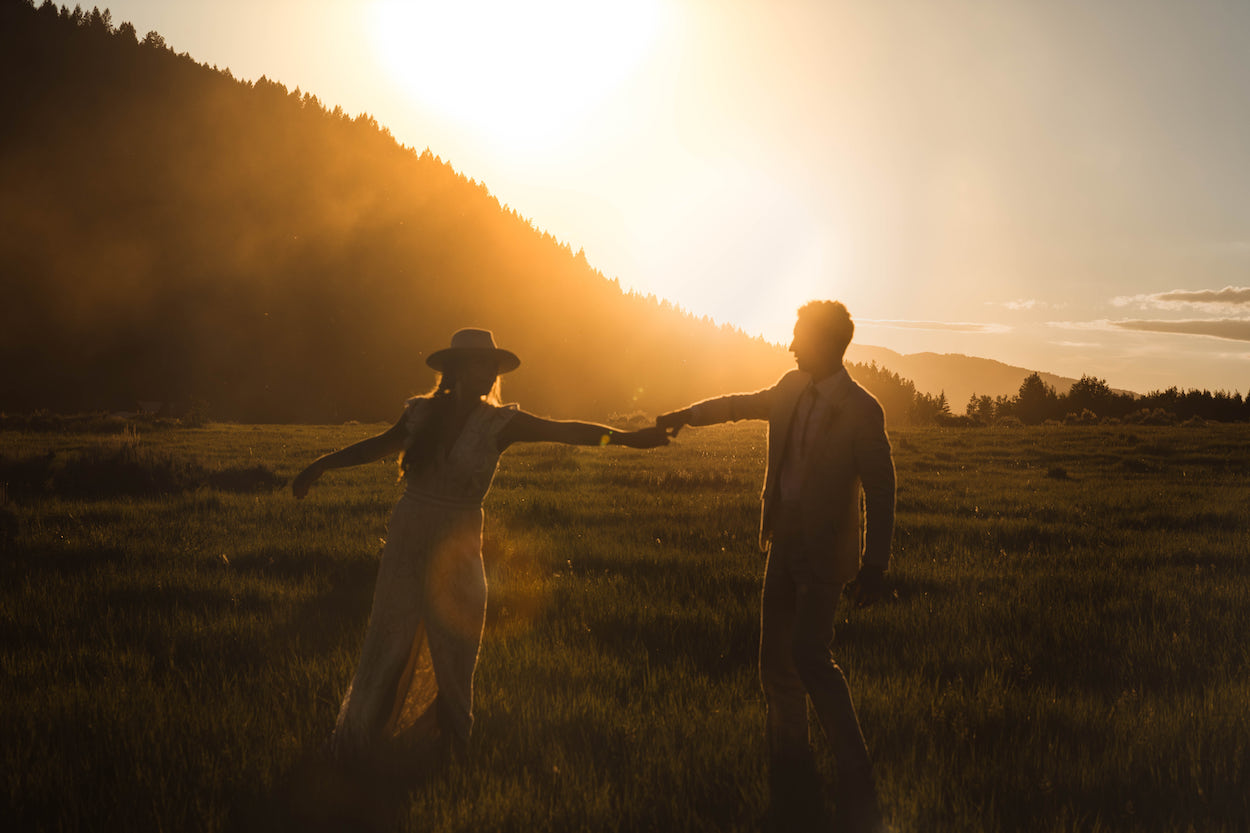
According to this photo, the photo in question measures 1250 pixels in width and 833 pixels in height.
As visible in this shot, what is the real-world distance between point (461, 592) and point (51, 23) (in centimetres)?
18929

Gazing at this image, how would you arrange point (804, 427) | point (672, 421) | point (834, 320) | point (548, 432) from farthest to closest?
point (672, 421) < point (548, 432) < point (804, 427) < point (834, 320)

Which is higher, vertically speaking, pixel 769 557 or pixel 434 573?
pixel 769 557

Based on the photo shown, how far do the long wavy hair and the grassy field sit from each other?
181cm

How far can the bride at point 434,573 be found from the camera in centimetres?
433

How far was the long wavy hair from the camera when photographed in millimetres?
4301

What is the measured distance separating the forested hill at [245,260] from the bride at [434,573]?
317 ft

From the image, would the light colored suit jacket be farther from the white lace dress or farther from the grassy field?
the white lace dress

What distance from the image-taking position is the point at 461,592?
4371 millimetres

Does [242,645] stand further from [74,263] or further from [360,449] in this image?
[74,263]

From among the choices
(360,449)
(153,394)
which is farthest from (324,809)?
(153,394)

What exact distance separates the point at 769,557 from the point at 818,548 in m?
0.35

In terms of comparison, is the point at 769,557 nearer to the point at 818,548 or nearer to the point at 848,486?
the point at 818,548

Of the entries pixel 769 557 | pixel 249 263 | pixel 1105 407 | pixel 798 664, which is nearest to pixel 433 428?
pixel 769 557

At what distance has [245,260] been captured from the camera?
118 meters
